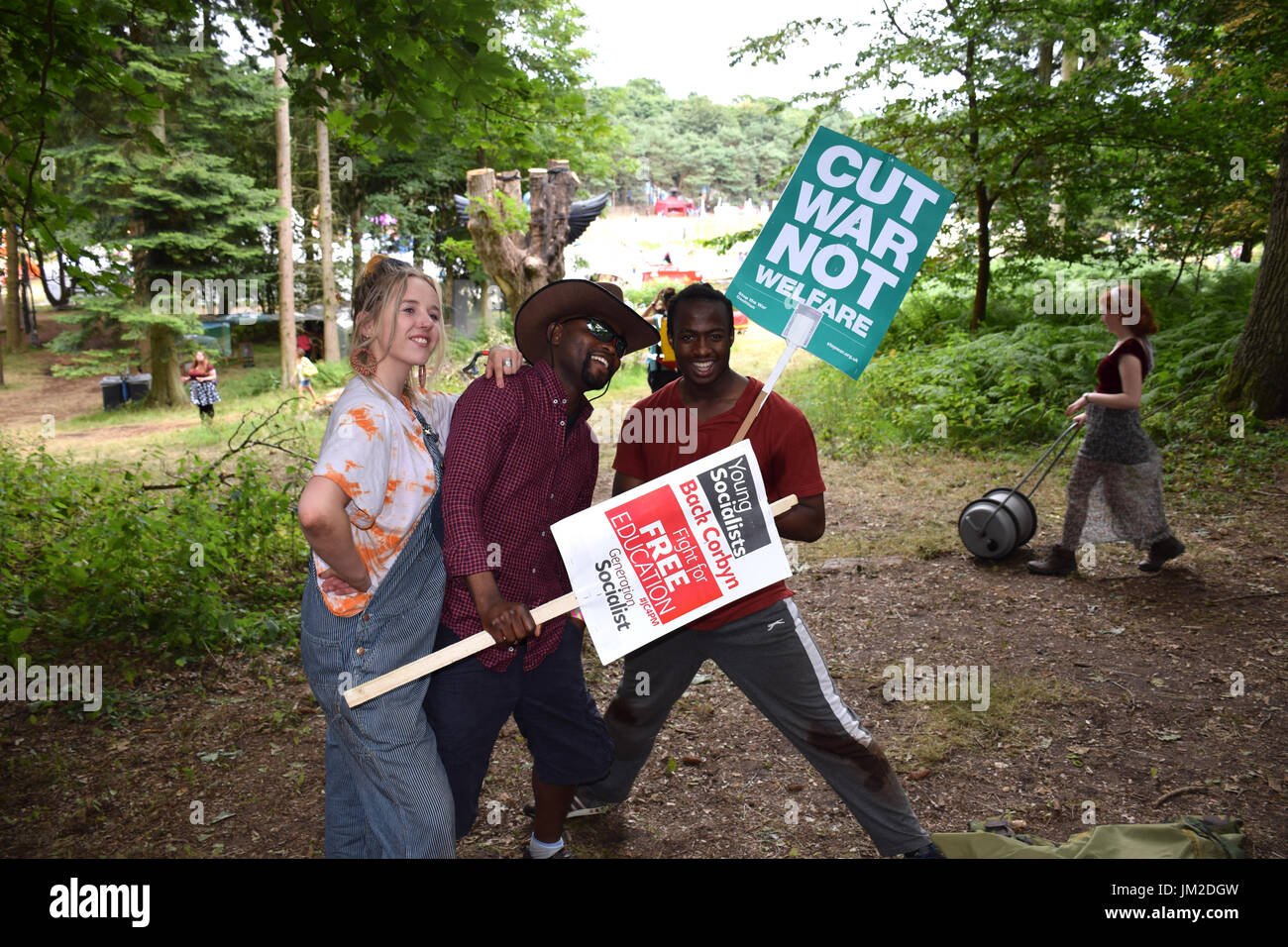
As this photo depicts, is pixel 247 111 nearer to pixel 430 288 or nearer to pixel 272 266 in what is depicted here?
pixel 272 266

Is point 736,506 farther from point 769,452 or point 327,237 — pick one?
point 327,237

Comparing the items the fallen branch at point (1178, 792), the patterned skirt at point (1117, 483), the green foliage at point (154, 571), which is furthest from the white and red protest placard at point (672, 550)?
the patterned skirt at point (1117, 483)

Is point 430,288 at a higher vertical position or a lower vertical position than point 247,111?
lower

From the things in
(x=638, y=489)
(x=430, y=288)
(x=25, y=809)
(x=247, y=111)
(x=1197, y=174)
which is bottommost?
(x=25, y=809)

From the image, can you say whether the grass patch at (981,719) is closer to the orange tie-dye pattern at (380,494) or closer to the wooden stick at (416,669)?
the wooden stick at (416,669)

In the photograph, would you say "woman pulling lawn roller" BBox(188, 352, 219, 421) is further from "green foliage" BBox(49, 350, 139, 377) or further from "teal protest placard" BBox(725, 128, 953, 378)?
"teal protest placard" BBox(725, 128, 953, 378)

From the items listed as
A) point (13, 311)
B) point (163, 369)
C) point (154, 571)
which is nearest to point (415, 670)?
point (154, 571)

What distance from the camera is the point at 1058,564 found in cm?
672

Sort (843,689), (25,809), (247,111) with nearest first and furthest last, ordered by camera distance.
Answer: (25,809) → (843,689) → (247,111)

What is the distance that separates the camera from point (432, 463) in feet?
8.58

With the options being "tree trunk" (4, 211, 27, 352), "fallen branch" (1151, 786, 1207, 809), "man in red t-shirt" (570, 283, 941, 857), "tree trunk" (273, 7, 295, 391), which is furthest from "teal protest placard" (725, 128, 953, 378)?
"tree trunk" (4, 211, 27, 352)
